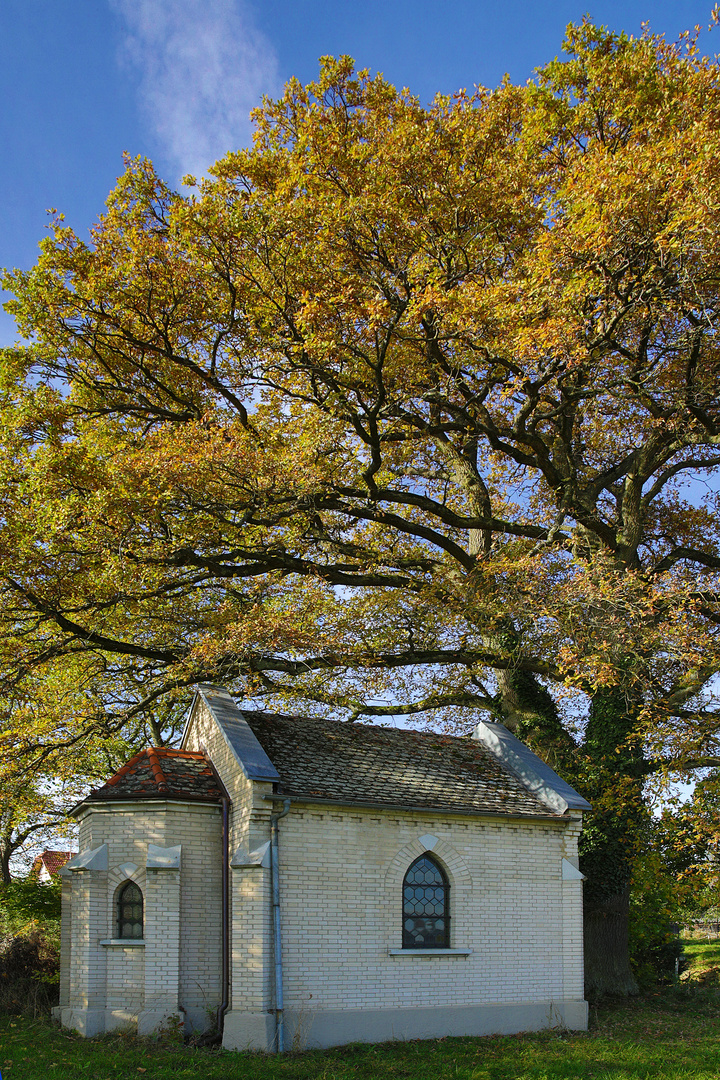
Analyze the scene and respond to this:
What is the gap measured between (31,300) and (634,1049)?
17782 mm

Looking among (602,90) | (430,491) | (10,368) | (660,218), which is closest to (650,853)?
(430,491)

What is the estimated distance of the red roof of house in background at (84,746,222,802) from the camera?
48.0ft

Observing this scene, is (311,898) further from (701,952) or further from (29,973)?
(701,952)

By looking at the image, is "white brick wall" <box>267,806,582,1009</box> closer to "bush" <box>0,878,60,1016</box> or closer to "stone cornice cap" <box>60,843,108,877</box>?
"stone cornice cap" <box>60,843,108,877</box>

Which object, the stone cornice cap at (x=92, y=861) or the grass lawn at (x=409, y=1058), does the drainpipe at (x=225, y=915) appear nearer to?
the grass lawn at (x=409, y=1058)

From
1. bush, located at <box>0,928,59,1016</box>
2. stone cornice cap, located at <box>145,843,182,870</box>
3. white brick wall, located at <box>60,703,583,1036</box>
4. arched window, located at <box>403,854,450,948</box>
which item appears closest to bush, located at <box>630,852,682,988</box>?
white brick wall, located at <box>60,703,583,1036</box>

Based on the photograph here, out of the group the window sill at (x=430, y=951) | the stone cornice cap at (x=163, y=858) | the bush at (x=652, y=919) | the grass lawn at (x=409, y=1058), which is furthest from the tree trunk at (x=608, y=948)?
the stone cornice cap at (x=163, y=858)

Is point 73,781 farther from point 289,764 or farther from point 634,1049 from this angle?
point 634,1049

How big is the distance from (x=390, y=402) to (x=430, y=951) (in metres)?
10.5

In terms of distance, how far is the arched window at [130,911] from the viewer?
14359 mm

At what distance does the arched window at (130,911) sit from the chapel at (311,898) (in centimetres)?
3

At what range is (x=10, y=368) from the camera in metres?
17.0

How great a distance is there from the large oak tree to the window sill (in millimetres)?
3980

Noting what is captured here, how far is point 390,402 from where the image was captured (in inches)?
667
